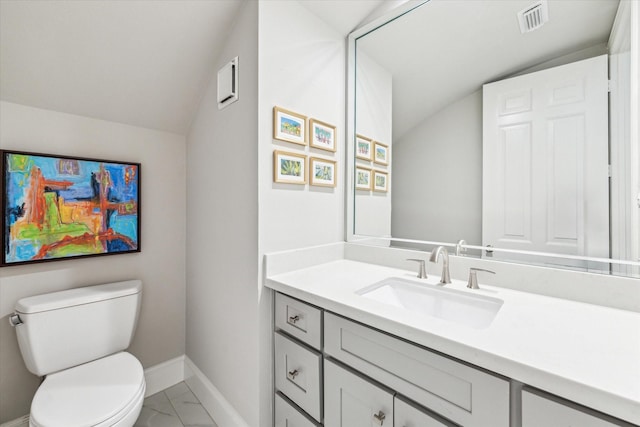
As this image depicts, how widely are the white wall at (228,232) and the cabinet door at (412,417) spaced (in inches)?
27.6

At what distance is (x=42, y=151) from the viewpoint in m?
1.46

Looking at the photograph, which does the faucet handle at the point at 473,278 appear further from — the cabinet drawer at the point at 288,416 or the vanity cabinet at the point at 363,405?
the cabinet drawer at the point at 288,416

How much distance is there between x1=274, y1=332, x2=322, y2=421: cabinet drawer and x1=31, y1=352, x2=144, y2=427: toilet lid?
24.9 inches

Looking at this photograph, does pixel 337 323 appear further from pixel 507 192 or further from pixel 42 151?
Result: pixel 42 151

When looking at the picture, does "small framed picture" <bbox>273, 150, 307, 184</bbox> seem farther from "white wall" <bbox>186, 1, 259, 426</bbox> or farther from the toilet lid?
the toilet lid

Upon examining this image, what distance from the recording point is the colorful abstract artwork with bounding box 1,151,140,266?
1.37 m

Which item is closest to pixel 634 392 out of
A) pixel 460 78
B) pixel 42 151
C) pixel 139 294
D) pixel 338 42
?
pixel 460 78

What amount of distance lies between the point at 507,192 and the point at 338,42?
4.07ft

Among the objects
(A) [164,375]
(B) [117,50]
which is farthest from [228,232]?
(A) [164,375]

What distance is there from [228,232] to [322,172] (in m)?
0.60

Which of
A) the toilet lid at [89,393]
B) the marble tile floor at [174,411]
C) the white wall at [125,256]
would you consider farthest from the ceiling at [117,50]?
the marble tile floor at [174,411]

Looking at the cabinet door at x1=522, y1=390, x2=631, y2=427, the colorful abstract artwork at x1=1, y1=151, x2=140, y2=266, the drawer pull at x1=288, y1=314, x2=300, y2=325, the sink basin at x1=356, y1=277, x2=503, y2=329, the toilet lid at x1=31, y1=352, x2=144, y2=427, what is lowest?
the toilet lid at x1=31, y1=352, x2=144, y2=427

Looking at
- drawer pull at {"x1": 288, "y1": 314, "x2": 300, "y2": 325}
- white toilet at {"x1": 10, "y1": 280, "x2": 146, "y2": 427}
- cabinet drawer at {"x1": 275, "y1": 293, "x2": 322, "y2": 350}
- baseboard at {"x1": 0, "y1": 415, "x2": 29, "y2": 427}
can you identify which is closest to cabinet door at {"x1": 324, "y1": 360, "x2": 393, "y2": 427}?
cabinet drawer at {"x1": 275, "y1": 293, "x2": 322, "y2": 350}

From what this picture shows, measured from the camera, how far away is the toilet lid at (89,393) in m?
1.06
